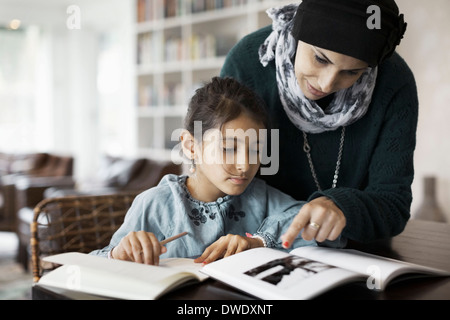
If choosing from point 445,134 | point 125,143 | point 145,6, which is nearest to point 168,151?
point 125,143

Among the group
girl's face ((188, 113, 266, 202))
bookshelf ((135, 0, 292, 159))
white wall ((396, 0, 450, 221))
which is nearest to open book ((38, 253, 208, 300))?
girl's face ((188, 113, 266, 202))

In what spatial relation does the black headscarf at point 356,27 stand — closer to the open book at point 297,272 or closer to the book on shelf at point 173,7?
the open book at point 297,272

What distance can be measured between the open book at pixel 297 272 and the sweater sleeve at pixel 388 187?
0.10m

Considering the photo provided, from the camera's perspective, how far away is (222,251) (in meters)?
0.99

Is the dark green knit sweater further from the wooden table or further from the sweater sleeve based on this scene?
the wooden table

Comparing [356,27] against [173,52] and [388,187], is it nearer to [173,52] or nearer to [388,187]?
[388,187]

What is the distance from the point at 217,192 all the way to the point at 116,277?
0.52m

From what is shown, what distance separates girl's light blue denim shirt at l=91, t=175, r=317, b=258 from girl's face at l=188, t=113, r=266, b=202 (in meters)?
0.07

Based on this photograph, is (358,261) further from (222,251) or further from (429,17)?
(429,17)

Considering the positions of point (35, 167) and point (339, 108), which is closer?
point (339, 108)

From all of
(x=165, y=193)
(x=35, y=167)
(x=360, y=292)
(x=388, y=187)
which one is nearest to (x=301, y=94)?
(x=388, y=187)

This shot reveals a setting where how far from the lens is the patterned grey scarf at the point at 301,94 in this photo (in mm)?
1303

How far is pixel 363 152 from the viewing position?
136 centimetres

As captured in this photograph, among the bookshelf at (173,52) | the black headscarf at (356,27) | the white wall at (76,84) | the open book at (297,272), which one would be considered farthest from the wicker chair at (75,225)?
the white wall at (76,84)
